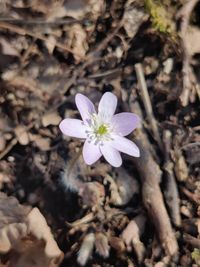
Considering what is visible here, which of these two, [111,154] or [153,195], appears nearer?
[111,154]

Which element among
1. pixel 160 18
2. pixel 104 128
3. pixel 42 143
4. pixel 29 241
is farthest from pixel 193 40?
pixel 29 241

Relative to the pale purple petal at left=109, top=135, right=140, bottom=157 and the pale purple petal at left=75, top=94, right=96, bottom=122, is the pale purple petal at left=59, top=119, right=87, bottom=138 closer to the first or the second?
the pale purple petal at left=75, top=94, right=96, bottom=122

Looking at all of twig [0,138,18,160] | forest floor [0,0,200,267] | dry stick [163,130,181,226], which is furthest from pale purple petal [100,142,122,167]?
twig [0,138,18,160]

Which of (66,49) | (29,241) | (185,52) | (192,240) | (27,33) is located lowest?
(192,240)

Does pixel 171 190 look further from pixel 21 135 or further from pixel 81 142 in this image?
pixel 21 135

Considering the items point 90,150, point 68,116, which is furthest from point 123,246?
point 68,116
